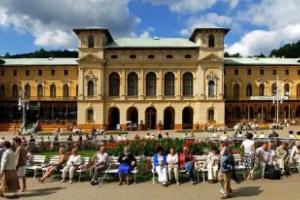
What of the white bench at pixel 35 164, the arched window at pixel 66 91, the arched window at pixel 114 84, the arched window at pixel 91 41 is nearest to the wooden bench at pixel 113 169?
the white bench at pixel 35 164

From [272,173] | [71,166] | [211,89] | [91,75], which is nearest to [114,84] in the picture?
[91,75]

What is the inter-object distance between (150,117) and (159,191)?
60161 mm

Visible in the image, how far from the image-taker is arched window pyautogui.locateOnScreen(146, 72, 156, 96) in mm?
78562

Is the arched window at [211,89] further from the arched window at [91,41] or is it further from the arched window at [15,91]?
the arched window at [15,91]

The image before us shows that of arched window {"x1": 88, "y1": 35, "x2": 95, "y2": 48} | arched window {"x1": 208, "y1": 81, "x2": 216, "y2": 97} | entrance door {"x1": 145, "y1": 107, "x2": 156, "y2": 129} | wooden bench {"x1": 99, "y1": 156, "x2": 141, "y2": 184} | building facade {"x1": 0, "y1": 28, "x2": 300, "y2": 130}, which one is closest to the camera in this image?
wooden bench {"x1": 99, "y1": 156, "x2": 141, "y2": 184}

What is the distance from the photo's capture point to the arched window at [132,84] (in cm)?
7862

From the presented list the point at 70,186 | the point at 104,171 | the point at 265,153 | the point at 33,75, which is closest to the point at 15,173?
the point at 70,186

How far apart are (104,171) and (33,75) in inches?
2701

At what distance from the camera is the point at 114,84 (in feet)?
258

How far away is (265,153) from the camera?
21.8 m

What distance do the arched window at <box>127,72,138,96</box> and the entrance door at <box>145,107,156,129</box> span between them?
3281 mm

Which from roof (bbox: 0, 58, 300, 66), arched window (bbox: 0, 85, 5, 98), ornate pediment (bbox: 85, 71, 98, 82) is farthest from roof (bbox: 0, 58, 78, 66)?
ornate pediment (bbox: 85, 71, 98, 82)

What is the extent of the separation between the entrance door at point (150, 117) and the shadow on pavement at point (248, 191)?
59.7 metres

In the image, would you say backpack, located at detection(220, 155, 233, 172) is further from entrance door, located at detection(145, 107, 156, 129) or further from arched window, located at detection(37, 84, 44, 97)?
arched window, located at detection(37, 84, 44, 97)
